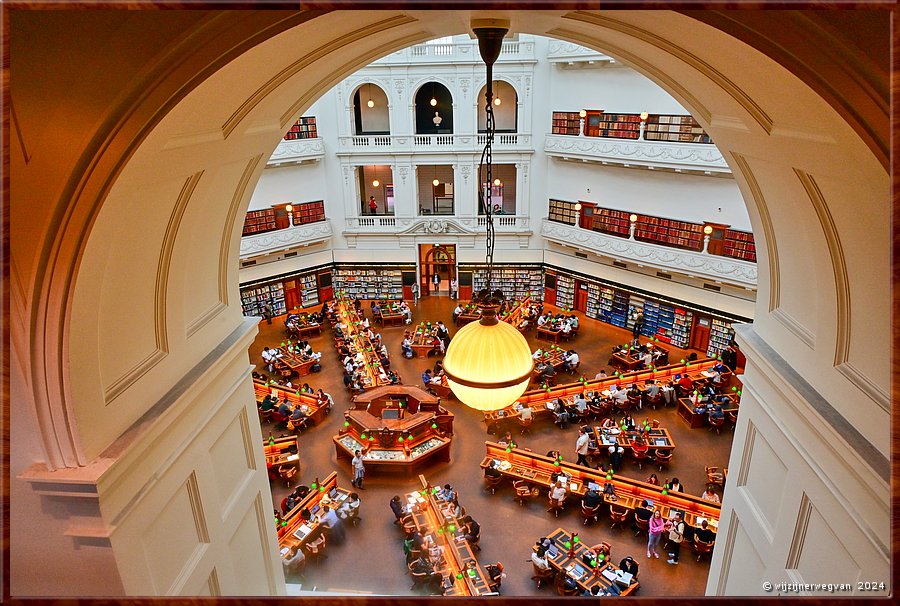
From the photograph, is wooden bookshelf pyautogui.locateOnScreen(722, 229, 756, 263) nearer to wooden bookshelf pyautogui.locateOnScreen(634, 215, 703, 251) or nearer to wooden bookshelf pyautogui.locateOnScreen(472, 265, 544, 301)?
wooden bookshelf pyautogui.locateOnScreen(634, 215, 703, 251)

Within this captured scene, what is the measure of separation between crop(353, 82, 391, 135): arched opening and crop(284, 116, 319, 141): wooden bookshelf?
3.50 meters

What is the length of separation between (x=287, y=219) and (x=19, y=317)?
16.5m

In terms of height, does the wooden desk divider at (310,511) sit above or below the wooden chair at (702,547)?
above

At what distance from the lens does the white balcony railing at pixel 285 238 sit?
17.2 metres

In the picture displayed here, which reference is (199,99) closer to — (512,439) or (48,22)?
(48,22)

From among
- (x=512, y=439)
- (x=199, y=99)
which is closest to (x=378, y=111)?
(x=512, y=439)

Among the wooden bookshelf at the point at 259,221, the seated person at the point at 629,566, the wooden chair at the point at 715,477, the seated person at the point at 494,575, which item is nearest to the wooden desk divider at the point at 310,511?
the seated person at the point at 494,575

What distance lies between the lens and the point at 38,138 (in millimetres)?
2135

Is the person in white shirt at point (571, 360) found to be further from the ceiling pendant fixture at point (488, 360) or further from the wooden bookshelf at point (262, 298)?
the ceiling pendant fixture at point (488, 360)

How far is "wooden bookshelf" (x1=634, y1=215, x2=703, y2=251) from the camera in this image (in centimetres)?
1485

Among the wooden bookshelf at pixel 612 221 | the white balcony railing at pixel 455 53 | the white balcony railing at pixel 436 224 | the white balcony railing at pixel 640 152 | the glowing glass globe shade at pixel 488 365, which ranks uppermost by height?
the white balcony railing at pixel 455 53

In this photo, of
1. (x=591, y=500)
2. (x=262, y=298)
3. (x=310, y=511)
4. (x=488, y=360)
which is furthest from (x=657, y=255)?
(x=488, y=360)

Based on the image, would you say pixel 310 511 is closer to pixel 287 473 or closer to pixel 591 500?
pixel 287 473

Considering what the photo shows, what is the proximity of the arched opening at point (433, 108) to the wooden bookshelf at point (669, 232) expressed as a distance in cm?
871
